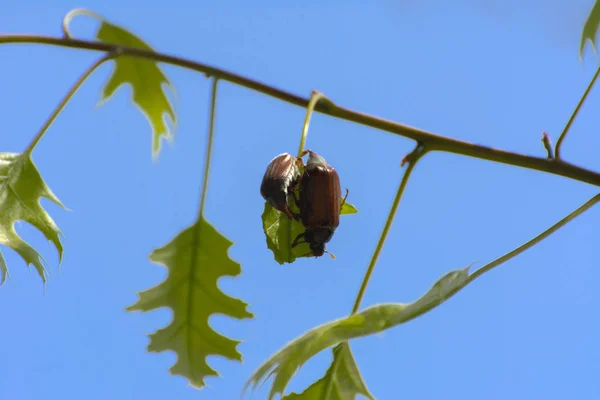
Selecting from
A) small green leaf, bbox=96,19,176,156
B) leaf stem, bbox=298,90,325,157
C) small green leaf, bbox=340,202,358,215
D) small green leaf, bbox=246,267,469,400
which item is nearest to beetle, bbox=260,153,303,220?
leaf stem, bbox=298,90,325,157

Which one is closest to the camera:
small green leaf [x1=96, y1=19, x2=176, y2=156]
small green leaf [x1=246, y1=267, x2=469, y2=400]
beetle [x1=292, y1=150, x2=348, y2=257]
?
small green leaf [x1=246, y1=267, x2=469, y2=400]

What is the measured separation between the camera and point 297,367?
125 centimetres

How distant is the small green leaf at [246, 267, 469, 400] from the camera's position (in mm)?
1207

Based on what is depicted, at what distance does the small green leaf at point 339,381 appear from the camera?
157cm

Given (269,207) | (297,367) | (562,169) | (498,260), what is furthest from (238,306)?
(562,169)

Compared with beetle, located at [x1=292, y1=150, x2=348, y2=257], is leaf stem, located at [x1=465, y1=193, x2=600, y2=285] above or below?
below

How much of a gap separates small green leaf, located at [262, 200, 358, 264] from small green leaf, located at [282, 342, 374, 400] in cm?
21

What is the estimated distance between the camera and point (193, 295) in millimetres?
1734

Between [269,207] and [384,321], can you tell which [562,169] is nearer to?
[384,321]

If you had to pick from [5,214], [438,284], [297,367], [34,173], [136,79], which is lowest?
[297,367]

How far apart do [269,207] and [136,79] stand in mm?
565

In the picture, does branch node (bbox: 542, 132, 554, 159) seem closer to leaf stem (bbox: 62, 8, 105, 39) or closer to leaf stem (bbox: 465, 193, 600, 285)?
leaf stem (bbox: 465, 193, 600, 285)

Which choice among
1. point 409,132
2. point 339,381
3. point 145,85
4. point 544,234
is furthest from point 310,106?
point 145,85

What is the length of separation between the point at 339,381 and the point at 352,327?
15.4 inches
